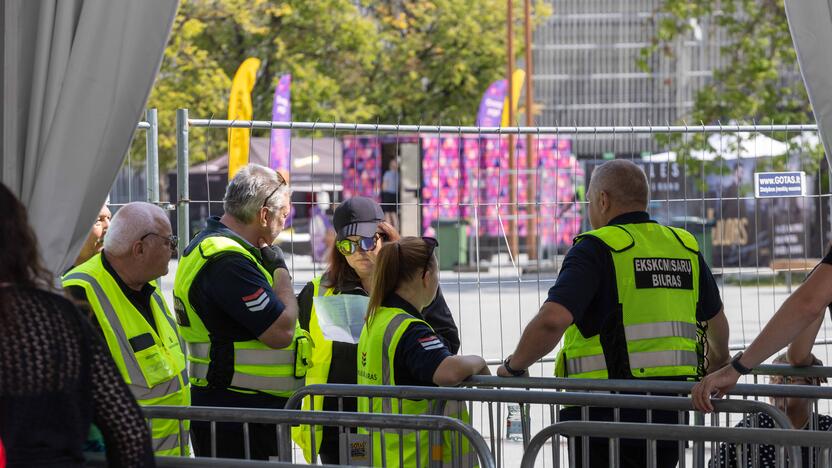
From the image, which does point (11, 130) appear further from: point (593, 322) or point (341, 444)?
point (593, 322)

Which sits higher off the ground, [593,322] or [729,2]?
[729,2]

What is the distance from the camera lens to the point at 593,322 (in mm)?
4828

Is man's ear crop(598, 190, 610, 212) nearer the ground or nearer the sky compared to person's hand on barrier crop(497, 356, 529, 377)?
nearer the sky

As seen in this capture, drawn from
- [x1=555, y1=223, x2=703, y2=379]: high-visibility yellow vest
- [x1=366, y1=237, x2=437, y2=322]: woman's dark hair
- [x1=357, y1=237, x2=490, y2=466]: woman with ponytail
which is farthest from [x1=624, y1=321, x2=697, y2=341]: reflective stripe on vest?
[x1=366, y1=237, x2=437, y2=322]: woman's dark hair

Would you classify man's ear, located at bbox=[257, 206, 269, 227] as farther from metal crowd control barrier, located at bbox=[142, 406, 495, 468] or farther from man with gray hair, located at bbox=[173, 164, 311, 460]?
metal crowd control barrier, located at bbox=[142, 406, 495, 468]

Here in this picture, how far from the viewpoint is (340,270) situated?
18.7ft

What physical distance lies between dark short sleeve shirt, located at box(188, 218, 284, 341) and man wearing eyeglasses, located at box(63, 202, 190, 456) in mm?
164

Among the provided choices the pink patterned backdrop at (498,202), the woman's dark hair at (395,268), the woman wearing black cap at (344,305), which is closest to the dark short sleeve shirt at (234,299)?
the woman wearing black cap at (344,305)

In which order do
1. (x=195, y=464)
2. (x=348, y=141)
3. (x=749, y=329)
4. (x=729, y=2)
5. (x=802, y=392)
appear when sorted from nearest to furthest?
(x=195, y=464)
(x=802, y=392)
(x=749, y=329)
(x=729, y=2)
(x=348, y=141)

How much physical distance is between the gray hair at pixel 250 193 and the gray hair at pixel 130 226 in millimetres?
358

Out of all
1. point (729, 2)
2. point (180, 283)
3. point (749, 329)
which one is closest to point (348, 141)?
point (729, 2)

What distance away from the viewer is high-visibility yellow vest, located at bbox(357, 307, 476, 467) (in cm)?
436

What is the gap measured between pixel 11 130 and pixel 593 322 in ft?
7.36

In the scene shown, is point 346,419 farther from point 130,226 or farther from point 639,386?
point 130,226
